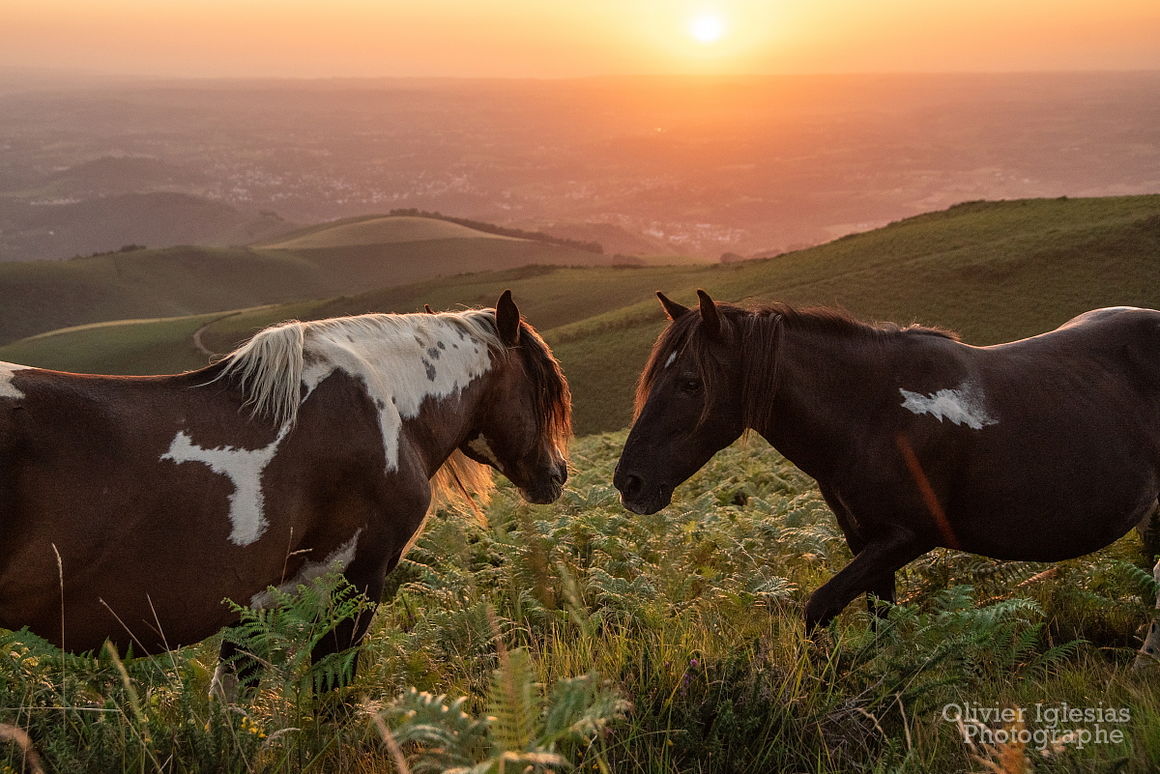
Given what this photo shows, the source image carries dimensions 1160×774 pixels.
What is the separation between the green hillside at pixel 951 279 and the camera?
37156 millimetres

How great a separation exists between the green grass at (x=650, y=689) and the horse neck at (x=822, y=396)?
3.24 ft

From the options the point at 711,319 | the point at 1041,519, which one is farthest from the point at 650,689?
the point at 1041,519

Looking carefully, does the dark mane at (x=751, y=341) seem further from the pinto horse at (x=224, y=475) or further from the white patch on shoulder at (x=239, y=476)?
the white patch on shoulder at (x=239, y=476)

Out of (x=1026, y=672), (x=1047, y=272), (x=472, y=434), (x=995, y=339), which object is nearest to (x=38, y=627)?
(x=472, y=434)

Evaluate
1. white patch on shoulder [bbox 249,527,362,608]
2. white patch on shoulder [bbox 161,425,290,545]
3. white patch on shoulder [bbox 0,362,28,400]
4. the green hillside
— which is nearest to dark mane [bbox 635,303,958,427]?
white patch on shoulder [bbox 249,527,362,608]

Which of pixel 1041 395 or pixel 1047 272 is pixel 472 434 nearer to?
pixel 1041 395

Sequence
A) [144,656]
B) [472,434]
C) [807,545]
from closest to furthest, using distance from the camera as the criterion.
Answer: [144,656]
[472,434]
[807,545]

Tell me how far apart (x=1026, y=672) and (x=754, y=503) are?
613 cm

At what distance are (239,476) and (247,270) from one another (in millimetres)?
154692

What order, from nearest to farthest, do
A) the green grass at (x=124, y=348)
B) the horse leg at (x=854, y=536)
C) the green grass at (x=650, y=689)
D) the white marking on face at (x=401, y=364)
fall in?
the green grass at (x=650, y=689) → the white marking on face at (x=401, y=364) → the horse leg at (x=854, y=536) → the green grass at (x=124, y=348)

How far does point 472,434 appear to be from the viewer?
196 inches

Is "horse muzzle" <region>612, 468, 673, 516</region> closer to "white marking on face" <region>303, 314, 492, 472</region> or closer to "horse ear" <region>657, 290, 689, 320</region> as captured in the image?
"horse ear" <region>657, 290, 689, 320</region>

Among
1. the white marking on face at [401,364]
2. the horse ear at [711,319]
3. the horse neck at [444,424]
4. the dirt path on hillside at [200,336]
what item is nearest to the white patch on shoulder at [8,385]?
the white marking on face at [401,364]

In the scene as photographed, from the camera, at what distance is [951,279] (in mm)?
42625
